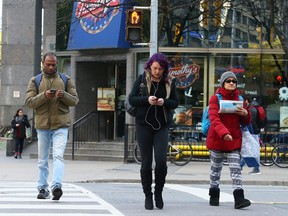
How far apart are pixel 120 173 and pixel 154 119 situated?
8326 mm

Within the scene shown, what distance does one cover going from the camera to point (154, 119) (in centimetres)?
859

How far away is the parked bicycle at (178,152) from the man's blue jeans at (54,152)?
10273mm

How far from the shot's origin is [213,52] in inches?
876

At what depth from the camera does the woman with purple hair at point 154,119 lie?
8578 mm

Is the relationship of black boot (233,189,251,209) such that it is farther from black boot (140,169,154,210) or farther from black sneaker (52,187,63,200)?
black sneaker (52,187,63,200)

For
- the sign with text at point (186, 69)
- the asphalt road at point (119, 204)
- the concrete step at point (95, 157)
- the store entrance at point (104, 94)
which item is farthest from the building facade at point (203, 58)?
the asphalt road at point (119, 204)

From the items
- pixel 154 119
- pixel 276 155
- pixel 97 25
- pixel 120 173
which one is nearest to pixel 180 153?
pixel 276 155

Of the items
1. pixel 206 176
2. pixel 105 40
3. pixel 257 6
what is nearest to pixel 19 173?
pixel 206 176

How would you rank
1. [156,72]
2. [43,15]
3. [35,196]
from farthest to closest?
[43,15] < [35,196] < [156,72]

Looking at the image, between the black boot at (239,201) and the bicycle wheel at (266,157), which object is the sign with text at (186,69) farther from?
the black boot at (239,201)

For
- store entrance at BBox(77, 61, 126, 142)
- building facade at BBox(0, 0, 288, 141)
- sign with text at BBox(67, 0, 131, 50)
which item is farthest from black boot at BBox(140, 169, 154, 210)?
store entrance at BBox(77, 61, 126, 142)

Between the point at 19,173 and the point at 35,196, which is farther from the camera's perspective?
the point at 19,173

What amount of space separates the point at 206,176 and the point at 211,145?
737 cm

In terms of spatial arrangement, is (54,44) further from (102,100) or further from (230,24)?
(230,24)
